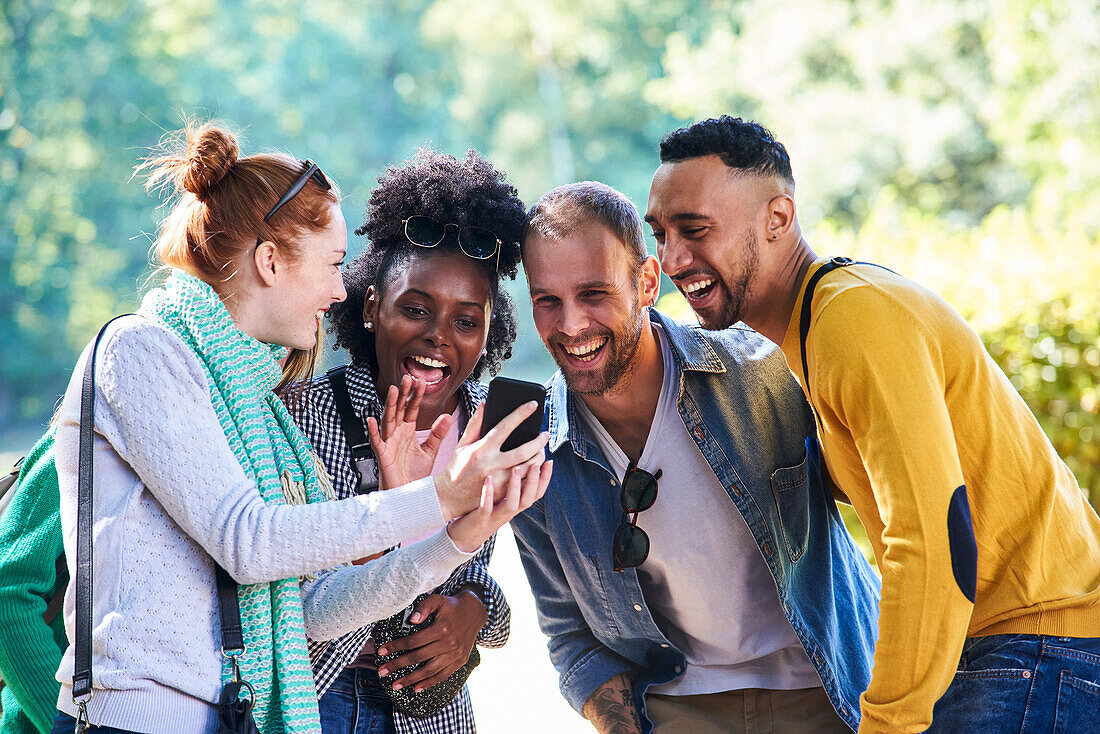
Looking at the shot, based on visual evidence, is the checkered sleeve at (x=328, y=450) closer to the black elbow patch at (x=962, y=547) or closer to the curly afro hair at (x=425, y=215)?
the curly afro hair at (x=425, y=215)

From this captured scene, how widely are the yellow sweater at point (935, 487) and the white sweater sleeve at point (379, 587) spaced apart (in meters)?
0.98

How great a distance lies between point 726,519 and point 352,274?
1631mm

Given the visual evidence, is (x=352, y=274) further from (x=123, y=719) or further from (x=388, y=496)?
(x=123, y=719)

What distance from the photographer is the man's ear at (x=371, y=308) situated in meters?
3.45

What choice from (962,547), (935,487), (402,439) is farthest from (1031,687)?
(402,439)

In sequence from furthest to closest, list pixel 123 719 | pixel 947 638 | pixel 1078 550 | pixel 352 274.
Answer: pixel 352 274, pixel 1078 550, pixel 947 638, pixel 123 719

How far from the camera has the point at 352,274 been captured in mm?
3668

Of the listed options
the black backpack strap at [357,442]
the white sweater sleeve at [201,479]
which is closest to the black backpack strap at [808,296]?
the white sweater sleeve at [201,479]

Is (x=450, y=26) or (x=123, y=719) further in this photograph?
(x=450, y=26)

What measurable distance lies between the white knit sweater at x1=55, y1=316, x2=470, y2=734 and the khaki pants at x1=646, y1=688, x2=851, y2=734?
1.40 meters

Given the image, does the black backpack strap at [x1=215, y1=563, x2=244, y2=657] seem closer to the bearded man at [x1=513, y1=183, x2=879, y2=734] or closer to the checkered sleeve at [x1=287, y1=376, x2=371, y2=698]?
the checkered sleeve at [x1=287, y1=376, x2=371, y2=698]

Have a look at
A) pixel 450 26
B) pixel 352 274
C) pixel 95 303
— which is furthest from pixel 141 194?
pixel 352 274

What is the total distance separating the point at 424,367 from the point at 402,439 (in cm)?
31

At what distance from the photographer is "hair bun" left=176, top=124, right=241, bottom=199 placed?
7.83 feet
